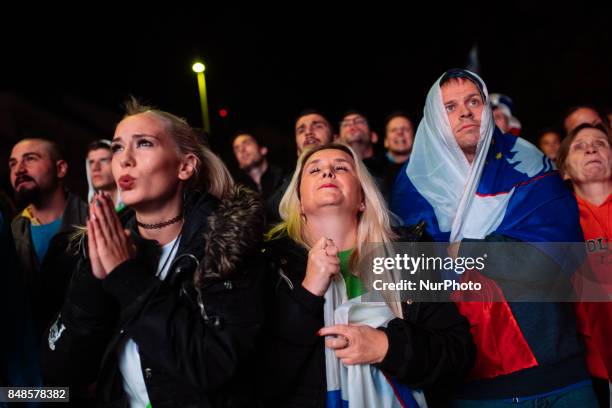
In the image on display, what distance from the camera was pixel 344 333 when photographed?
5.85 ft

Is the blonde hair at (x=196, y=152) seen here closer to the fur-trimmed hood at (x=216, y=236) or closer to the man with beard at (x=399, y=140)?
the fur-trimmed hood at (x=216, y=236)

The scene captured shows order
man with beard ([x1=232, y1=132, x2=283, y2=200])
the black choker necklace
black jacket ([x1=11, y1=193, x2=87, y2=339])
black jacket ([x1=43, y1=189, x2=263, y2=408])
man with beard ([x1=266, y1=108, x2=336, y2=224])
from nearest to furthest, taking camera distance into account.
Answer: black jacket ([x1=43, y1=189, x2=263, y2=408]) < the black choker necklace < black jacket ([x1=11, y1=193, x2=87, y2=339]) < man with beard ([x1=266, y1=108, x2=336, y2=224]) < man with beard ([x1=232, y1=132, x2=283, y2=200])

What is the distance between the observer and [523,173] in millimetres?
2299

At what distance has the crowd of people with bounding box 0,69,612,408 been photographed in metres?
1.69

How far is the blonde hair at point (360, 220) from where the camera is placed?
217cm

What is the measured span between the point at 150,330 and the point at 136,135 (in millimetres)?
725

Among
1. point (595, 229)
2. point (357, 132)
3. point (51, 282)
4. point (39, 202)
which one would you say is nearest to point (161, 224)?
point (51, 282)

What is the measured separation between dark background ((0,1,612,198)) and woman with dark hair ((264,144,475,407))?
5.60 metres

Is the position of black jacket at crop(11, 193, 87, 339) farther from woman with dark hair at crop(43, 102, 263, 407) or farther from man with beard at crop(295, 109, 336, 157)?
man with beard at crop(295, 109, 336, 157)

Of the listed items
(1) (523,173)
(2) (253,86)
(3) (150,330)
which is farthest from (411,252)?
(2) (253,86)

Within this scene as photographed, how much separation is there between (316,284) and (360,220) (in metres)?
0.59

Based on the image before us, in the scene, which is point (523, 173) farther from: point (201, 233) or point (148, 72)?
point (148, 72)

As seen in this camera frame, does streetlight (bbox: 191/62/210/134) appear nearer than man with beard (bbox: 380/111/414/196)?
No
